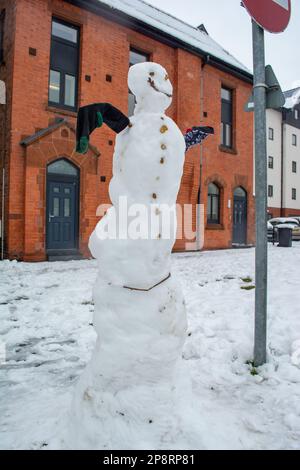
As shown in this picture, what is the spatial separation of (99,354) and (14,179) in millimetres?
7559

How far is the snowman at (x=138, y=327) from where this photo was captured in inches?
72.2

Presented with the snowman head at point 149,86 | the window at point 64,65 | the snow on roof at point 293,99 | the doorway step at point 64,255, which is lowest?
the doorway step at point 64,255

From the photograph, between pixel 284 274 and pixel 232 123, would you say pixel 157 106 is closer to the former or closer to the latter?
pixel 284 274

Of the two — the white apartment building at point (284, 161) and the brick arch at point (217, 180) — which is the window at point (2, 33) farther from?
the white apartment building at point (284, 161)

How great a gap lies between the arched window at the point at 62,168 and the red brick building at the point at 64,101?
1.1 inches

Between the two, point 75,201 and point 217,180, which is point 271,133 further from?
point 75,201

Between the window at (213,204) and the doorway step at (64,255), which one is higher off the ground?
the window at (213,204)

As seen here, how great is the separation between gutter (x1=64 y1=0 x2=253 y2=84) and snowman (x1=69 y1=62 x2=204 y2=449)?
31.3 ft

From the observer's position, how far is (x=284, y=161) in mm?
25234

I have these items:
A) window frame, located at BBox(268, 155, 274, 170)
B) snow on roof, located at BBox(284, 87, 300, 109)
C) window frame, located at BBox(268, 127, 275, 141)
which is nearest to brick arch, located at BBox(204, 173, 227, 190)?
window frame, located at BBox(268, 155, 274, 170)

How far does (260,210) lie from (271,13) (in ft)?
5.35

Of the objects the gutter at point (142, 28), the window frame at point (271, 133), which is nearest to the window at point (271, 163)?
the window frame at point (271, 133)

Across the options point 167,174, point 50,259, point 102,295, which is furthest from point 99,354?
point 50,259

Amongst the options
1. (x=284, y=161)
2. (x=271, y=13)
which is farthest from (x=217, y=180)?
(x=284, y=161)
